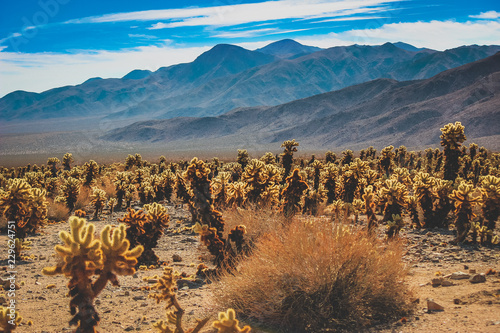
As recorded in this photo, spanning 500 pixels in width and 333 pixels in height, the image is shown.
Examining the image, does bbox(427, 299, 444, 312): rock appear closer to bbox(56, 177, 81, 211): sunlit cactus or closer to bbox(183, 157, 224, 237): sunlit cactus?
bbox(183, 157, 224, 237): sunlit cactus

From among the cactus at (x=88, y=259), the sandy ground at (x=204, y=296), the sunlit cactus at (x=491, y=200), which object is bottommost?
the sandy ground at (x=204, y=296)

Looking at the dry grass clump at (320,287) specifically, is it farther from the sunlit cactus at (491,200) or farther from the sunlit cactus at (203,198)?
the sunlit cactus at (491,200)

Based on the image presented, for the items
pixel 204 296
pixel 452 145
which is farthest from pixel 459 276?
pixel 452 145

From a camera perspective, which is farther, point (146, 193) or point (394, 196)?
point (146, 193)

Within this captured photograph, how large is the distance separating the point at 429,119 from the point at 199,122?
72344 mm

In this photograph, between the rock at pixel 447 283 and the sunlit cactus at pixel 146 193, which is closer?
the rock at pixel 447 283

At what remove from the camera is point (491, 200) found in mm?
10195

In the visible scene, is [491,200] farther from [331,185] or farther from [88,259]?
[88,259]

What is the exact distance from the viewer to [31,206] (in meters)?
10.9

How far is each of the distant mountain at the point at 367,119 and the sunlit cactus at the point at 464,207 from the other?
65.6 meters

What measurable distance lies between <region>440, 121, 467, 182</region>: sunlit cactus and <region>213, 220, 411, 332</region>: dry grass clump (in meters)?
9.40

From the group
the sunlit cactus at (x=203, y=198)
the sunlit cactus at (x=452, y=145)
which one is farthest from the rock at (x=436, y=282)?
the sunlit cactus at (x=452, y=145)

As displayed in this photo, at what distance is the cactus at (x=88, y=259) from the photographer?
380 cm

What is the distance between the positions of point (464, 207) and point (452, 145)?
16.2 feet
